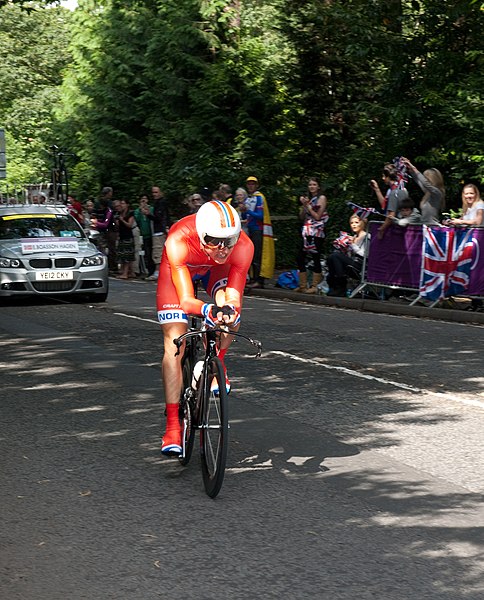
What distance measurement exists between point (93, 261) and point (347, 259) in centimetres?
405

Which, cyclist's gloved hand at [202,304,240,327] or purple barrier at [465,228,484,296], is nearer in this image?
cyclist's gloved hand at [202,304,240,327]

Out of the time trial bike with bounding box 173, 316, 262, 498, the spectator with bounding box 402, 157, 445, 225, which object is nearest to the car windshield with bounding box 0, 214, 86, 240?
the spectator with bounding box 402, 157, 445, 225

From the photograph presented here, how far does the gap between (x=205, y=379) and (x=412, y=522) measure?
A: 143 centimetres

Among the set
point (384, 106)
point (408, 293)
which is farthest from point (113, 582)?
point (384, 106)

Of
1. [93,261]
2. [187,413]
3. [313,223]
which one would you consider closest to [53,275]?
[93,261]

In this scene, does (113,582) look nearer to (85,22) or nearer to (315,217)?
(315,217)

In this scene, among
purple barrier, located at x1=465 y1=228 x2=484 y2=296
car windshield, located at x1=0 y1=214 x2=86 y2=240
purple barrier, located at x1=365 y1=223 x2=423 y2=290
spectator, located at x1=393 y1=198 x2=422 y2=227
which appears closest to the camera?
purple barrier, located at x1=465 y1=228 x2=484 y2=296

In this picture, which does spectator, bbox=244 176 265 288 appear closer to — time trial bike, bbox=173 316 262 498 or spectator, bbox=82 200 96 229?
spectator, bbox=82 200 96 229

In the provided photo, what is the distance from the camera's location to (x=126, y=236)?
2703 centimetres

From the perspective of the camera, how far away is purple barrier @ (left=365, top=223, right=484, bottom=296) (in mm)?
17516

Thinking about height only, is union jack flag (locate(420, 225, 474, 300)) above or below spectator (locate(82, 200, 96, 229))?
below

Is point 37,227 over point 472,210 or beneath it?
beneath

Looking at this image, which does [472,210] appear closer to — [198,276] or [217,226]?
[198,276]

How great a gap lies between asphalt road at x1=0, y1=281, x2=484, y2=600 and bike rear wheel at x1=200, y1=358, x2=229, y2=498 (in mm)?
130
